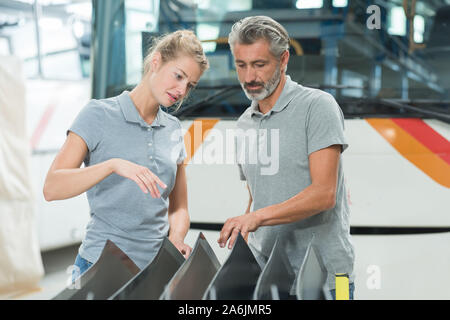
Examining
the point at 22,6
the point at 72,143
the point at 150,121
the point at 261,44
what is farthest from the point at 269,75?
the point at 22,6

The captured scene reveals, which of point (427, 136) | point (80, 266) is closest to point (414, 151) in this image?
point (427, 136)

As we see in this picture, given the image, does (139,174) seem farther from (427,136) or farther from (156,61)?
(427,136)

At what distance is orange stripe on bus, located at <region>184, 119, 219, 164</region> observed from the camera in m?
1.54

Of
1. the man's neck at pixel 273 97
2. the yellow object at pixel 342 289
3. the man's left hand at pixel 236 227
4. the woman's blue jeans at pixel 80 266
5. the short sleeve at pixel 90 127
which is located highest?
the man's neck at pixel 273 97

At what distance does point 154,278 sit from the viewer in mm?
814

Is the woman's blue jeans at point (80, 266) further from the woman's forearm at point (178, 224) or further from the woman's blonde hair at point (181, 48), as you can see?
the woman's blonde hair at point (181, 48)

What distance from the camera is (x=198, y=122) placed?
72.9 inches

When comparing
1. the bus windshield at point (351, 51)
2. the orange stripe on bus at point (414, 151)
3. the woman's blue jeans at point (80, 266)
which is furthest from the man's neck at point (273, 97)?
the orange stripe on bus at point (414, 151)

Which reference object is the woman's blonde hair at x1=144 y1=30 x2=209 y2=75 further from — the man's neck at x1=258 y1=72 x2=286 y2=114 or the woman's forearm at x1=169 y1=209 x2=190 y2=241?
the woman's forearm at x1=169 y1=209 x2=190 y2=241

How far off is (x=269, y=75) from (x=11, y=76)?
2314 mm

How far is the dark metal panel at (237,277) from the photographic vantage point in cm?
76

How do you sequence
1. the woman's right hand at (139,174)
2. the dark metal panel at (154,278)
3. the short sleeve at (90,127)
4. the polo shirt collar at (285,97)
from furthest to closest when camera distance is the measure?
the polo shirt collar at (285,97) < the short sleeve at (90,127) < the woman's right hand at (139,174) < the dark metal panel at (154,278)

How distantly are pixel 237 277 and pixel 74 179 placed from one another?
354 mm

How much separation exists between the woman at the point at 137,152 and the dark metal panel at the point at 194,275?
0.45ft
